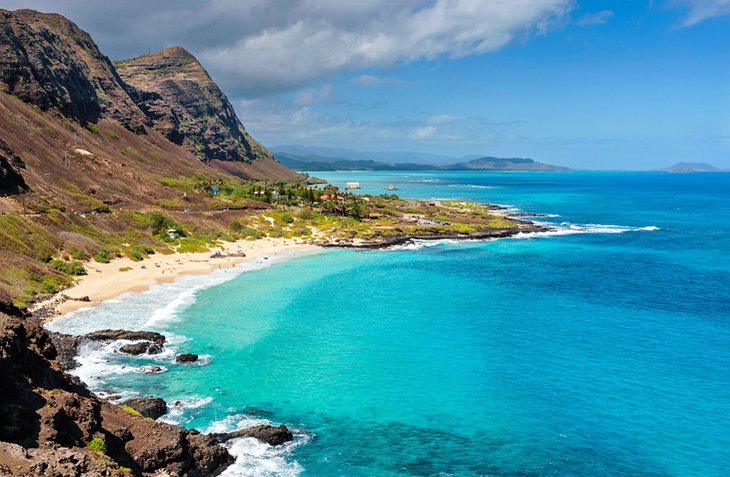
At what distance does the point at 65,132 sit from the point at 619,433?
473ft

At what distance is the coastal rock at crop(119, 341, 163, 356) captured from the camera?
143 feet

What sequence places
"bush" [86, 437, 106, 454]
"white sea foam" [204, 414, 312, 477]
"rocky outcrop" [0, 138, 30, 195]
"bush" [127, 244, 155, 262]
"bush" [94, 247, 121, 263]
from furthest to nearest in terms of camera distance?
1. "rocky outcrop" [0, 138, 30, 195]
2. "bush" [127, 244, 155, 262]
3. "bush" [94, 247, 121, 263]
4. "white sea foam" [204, 414, 312, 477]
5. "bush" [86, 437, 106, 454]

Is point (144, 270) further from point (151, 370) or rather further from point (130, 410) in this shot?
point (130, 410)

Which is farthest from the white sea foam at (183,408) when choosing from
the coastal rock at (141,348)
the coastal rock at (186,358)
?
the coastal rock at (141,348)

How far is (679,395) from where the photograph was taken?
38.3m

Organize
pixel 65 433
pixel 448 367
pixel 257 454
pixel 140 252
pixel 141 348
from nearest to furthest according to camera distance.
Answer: pixel 65 433
pixel 257 454
pixel 448 367
pixel 141 348
pixel 140 252

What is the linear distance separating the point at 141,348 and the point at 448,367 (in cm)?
2604

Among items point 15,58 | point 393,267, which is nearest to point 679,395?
point 393,267

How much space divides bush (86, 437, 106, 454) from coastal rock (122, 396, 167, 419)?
9386 millimetres

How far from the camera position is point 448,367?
43625 mm

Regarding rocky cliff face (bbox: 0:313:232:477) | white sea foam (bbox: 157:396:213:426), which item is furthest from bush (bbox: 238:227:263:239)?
rocky cliff face (bbox: 0:313:232:477)

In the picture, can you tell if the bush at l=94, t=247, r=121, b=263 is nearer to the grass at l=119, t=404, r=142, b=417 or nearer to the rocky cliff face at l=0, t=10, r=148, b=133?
the grass at l=119, t=404, r=142, b=417

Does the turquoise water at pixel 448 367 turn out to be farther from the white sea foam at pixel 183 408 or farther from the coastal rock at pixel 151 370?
the coastal rock at pixel 151 370

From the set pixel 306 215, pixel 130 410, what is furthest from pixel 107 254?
pixel 306 215
